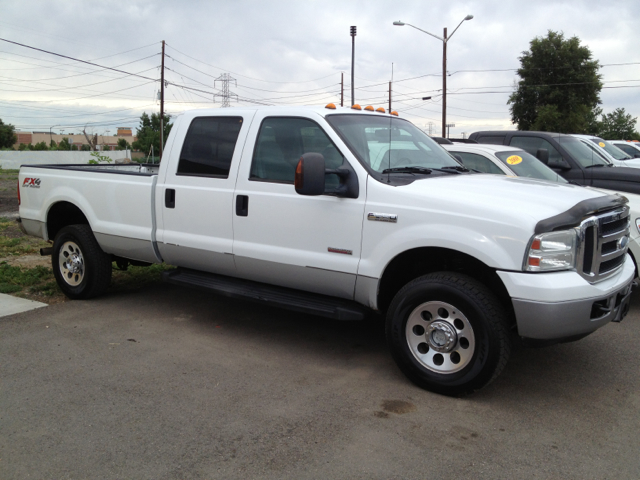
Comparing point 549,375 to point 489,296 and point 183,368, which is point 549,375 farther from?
point 183,368

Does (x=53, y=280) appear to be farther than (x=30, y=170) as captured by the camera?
Yes

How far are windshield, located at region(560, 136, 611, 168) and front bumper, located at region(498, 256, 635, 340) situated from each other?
21.7ft

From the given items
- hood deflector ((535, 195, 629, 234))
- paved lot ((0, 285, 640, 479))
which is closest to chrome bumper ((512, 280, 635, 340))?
hood deflector ((535, 195, 629, 234))

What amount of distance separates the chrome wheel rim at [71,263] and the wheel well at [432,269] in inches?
144

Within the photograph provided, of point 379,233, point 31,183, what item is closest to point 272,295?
point 379,233

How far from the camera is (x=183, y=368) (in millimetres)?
4586

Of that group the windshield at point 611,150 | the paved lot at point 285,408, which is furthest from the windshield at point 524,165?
the windshield at point 611,150

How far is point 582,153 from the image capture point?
998 cm

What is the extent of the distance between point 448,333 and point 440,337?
82 mm

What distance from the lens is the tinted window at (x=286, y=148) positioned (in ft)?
15.4

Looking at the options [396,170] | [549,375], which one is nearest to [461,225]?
[396,170]

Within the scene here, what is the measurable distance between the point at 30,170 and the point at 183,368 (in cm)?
371

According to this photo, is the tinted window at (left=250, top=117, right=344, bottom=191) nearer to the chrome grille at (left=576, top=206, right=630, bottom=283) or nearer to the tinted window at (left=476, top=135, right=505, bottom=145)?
the chrome grille at (left=576, top=206, right=630, bottom=283)

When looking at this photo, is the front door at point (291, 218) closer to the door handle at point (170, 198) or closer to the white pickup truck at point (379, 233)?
the white pickup truck at point (379, 233)
